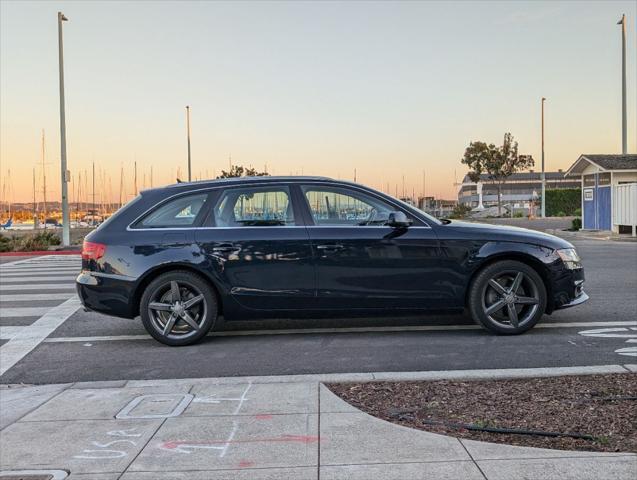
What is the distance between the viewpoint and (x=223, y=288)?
22.1 ft

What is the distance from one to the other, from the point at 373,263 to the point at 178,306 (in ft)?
6.69

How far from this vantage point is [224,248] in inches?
265

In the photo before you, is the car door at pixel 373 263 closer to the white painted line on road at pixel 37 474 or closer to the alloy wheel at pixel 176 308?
the alloy wheel at pixel 176 308

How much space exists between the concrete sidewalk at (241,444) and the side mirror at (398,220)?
2.15 metres

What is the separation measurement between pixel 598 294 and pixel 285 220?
5.45m

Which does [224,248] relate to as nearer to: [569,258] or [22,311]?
[569,258]

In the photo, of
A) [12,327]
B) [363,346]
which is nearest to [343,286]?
[363,346]

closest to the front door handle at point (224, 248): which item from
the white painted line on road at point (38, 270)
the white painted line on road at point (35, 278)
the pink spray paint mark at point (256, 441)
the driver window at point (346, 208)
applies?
the driver window at point (346, 208)

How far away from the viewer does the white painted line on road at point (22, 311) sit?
8875 millimetres

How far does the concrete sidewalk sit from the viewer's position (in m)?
3.50

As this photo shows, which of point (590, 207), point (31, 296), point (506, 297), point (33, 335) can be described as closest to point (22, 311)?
point (31, 296)

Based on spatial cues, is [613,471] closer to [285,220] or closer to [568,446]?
[568,446]

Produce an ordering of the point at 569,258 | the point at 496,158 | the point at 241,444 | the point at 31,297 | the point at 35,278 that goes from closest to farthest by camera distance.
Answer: the point at 241,444, the point at 569,258, the point at 31,297, the point at 35,278, the point at 496,158

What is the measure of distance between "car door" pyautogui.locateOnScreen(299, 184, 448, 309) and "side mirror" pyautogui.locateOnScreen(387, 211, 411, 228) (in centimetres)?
7
